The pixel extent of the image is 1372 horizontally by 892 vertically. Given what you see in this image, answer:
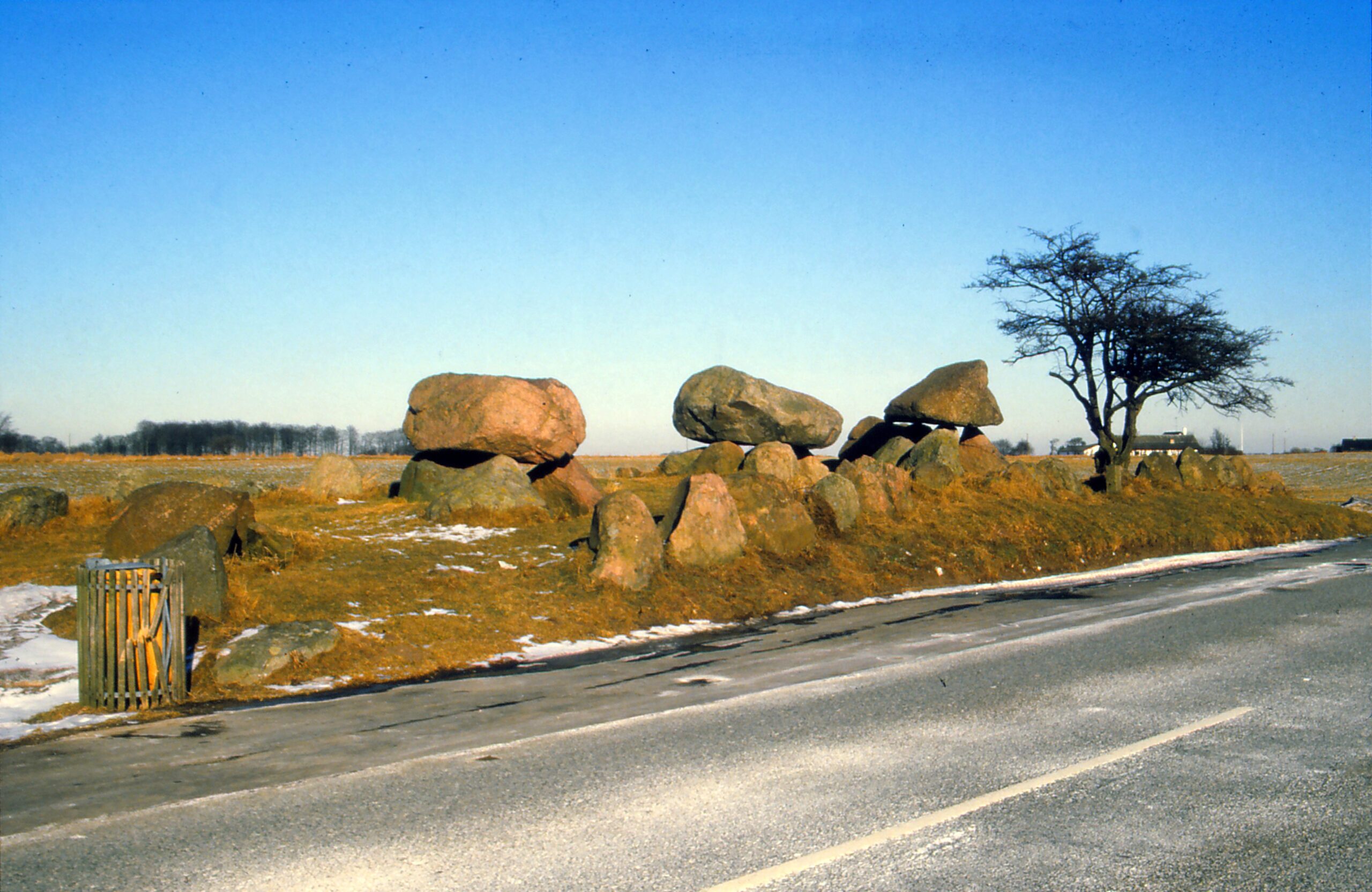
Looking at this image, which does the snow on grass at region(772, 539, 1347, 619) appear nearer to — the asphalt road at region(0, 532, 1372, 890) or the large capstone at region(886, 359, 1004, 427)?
the asphalt road at region(0, 532, 1372, 890)

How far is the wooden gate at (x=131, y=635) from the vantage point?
27.3ft

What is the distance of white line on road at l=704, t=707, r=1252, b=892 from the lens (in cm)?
461

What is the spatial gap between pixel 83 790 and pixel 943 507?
1715 cm

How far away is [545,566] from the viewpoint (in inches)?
572

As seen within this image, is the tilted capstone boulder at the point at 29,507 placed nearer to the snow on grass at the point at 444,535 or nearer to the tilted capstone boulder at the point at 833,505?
the snow on grass at the point at 444,535

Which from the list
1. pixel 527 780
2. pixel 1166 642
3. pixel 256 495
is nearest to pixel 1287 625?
pixel 1166 642

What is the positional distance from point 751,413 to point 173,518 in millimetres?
14900

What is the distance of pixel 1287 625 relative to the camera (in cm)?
1132

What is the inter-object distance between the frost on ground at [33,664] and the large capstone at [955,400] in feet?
72.1

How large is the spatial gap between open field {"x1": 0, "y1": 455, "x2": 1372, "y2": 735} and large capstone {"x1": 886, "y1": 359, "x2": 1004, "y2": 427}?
3.97 metres

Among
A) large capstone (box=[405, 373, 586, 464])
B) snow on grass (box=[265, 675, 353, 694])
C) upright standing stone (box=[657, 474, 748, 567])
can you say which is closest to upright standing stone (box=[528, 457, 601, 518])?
large capstone (box=[405, 373, 586, 464])

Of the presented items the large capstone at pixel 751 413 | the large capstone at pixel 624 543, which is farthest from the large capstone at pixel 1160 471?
the large capstone at pixel 624 543

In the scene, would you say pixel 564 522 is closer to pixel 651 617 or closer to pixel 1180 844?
pixel 651 617

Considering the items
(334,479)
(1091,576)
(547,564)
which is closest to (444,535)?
(547,564)
